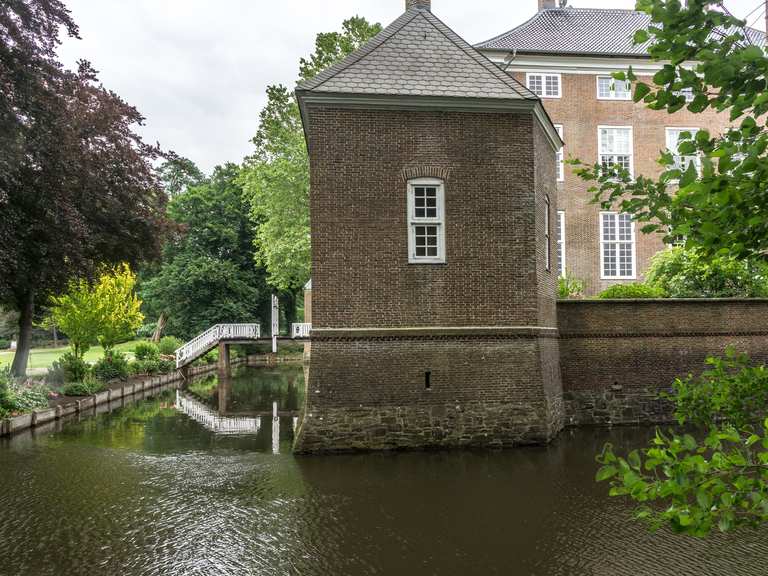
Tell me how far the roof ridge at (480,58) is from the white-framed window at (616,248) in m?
12.4

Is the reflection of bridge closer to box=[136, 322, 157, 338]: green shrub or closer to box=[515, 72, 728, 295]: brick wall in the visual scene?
box=[515, 72, 728, 295]: brick wall

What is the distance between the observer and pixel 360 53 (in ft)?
41.9

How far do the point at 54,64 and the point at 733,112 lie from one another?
18.1m

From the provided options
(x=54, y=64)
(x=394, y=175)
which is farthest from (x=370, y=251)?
(x=54, y=64)

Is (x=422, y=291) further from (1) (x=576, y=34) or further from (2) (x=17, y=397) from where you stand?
(1) (x=576, y=34)

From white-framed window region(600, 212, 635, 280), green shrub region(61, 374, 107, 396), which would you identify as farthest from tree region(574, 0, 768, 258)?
white-framed window region(600, 212, 635, 280)

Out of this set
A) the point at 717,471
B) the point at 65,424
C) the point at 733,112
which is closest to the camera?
the point at 717,471

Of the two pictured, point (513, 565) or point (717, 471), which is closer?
point (717, 471)

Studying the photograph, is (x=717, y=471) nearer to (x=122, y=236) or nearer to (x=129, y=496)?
(x=129, y=496)

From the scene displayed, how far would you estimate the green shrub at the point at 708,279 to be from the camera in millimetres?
16062

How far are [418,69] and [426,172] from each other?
7.63ft

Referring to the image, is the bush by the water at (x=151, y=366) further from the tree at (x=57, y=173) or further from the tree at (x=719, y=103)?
the tree at (x=719, y=103)

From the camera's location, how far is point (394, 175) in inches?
472

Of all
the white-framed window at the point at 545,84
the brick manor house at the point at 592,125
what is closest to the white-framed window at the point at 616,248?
the brick manor house at the point at 592,125
